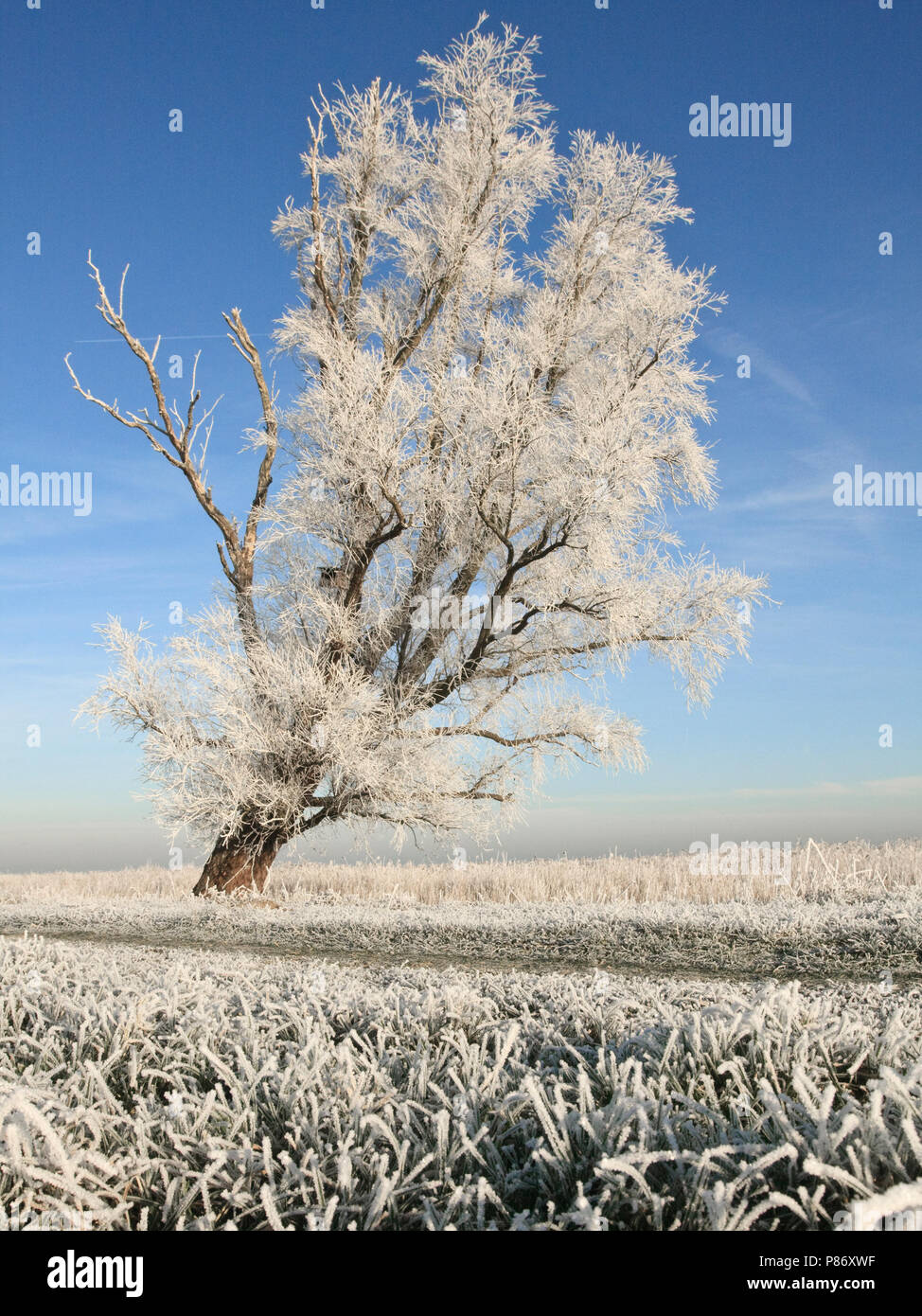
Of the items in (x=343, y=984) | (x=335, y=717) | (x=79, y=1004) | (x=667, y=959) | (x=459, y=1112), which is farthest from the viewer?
(x=335, y=717)

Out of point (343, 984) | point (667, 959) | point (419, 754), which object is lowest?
point (667, 959)

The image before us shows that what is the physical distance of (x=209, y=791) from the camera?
42.8ft

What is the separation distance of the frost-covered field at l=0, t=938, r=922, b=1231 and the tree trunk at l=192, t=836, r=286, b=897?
10.6 m

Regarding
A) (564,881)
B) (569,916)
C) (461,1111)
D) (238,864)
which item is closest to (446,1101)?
(461,1111)

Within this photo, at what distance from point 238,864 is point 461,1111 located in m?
12.5

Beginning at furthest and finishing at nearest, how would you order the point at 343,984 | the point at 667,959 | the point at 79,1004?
the point at 667,959
the point at 343,984
the point at 79,1004

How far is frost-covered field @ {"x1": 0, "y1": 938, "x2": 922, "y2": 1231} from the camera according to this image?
2.19 meters

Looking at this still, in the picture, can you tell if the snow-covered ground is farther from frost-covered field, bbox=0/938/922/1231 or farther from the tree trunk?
the tree trunk

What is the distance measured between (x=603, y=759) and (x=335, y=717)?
4.80 m

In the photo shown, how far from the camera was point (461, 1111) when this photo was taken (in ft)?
8.45

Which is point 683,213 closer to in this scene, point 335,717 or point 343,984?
point 335,717

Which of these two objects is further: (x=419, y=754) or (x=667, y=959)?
(x=419, y=754)

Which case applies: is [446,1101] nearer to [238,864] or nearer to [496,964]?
[496,964]
